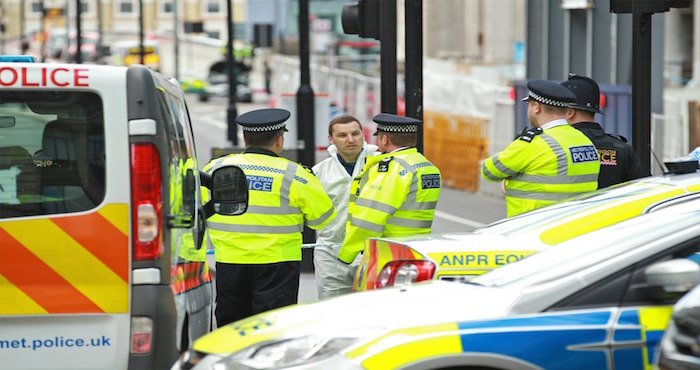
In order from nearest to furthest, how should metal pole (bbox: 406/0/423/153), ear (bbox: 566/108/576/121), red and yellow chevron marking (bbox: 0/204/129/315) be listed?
1. red and yellow chevron marking (bbox: 0/204/129/315)
2. ear (bbox: 566/108/576/121)
3. metal pole (bbox: 406/0/423/153)

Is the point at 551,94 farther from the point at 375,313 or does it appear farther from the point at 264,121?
the point at 375,313

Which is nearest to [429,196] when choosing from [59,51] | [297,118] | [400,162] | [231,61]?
[400,162]

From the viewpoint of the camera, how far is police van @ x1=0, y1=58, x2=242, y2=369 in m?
5.74

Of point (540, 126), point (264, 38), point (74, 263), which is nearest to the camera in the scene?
point (74, 263)

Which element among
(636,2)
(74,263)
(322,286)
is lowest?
(322,286)

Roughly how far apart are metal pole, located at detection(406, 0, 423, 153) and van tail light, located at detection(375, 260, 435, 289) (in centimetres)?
419

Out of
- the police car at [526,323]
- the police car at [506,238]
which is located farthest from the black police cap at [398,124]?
the police car at [526,323]

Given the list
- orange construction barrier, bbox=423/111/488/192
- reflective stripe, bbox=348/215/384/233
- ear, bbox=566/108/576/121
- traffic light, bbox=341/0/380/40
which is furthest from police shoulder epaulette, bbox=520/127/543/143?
orange construction barrier, bbox=423/111/488/192

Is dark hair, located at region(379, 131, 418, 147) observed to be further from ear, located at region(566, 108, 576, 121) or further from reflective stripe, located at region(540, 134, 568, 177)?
ear, located at region(566, 108, 576, 121)

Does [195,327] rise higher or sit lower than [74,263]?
lower

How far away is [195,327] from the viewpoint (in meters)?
6.66

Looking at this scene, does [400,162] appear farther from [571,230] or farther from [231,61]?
[231,61]

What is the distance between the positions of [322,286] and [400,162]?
4.26 ft

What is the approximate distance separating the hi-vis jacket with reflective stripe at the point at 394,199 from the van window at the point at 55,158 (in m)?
2.32
